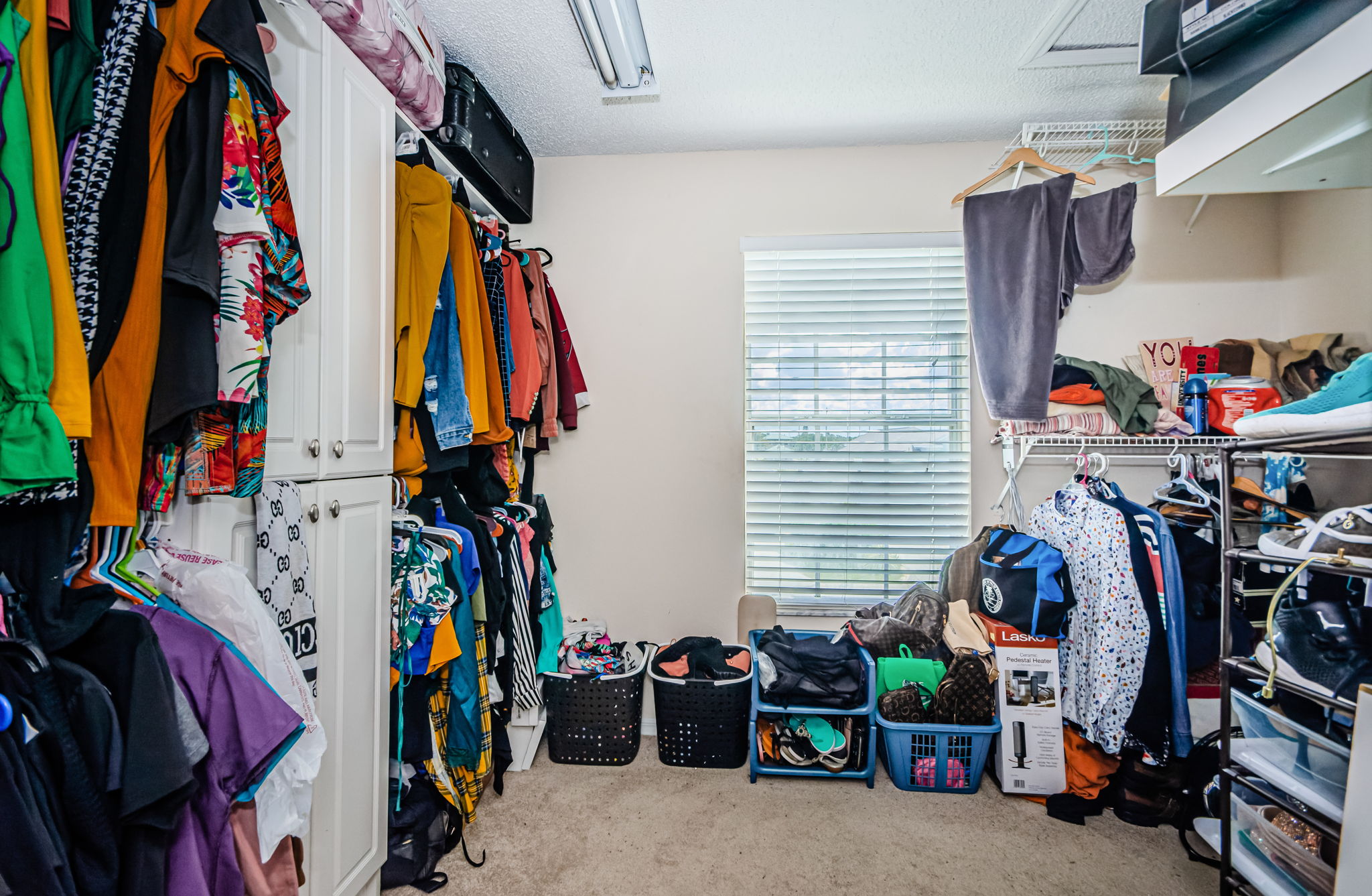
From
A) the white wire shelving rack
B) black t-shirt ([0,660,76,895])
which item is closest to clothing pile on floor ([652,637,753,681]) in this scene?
the white wire shelving rack

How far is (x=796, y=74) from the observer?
84.6 inches

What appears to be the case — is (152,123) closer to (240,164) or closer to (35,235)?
(240,164)

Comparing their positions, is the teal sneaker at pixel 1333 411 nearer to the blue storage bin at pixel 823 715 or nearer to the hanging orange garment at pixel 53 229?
the blue storage bin at pixel 823 715

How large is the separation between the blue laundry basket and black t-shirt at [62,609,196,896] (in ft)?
6.42

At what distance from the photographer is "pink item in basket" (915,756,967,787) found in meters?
2.08

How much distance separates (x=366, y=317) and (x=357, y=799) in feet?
3.80

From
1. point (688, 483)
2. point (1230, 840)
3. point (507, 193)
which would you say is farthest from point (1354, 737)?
point (507, 193)

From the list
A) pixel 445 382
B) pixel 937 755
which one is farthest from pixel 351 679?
pixel 937 755

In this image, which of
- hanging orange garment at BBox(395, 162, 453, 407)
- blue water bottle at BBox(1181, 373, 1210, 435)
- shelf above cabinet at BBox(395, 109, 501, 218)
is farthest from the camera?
blue water bottle at BBox(1181, 373, 1210, 435)

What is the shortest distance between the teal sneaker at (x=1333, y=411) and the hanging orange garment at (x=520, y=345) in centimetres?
212

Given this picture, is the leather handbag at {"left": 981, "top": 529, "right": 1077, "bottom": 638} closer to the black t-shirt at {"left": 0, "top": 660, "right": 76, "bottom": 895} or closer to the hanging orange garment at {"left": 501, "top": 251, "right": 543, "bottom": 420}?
the hanging orange garment at {"left": 501, "top": 251, "right": 543, "bottom": 420}

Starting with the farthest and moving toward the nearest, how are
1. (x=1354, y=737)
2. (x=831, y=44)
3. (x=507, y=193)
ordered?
1. (x=507, y=193)
2. (x=831, y=44)
3. (x=1354, y=737)

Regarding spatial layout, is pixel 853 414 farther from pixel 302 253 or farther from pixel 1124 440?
pixel 302 253

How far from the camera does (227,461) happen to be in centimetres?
102
